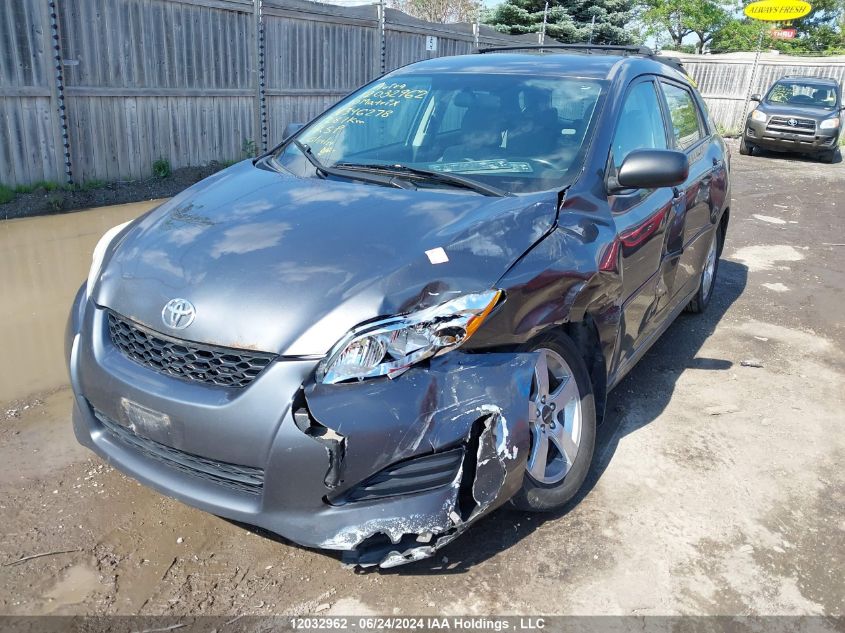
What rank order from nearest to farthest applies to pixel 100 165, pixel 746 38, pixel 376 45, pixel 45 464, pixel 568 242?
pixel 568 242 < pixel 45 464 < pixel 100 165 < pixel 376 45 < pixel 746 38

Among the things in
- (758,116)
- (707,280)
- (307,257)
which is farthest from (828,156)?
(307,257)

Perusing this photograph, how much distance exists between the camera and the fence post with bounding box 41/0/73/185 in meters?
7.77

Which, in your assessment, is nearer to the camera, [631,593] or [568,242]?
[631,593]

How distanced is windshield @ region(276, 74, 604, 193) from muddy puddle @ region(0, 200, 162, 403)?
78.3 inches

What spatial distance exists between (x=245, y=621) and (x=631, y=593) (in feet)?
4.50

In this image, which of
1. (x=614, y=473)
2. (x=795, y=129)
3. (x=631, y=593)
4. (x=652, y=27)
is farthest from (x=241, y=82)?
(x=652, y=27)

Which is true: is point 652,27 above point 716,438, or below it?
above

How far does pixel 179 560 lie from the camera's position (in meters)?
2.68

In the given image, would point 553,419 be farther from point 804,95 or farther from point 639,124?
point 804,95

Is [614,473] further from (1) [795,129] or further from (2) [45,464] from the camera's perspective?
(1) [795,129]

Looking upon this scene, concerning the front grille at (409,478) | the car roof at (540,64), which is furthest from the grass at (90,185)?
the front grille at (409,478)

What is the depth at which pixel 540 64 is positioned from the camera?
154 inches

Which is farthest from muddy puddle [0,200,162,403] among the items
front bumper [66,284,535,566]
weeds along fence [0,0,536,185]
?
front bumper [66,284,535,566]

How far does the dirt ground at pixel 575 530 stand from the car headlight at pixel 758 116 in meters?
12.9
